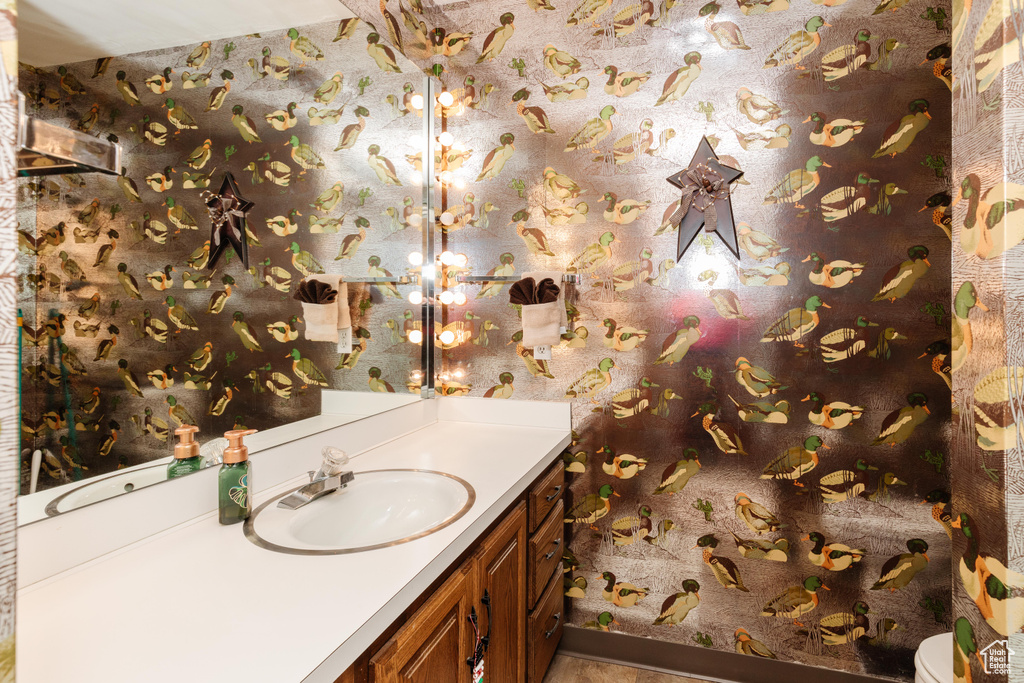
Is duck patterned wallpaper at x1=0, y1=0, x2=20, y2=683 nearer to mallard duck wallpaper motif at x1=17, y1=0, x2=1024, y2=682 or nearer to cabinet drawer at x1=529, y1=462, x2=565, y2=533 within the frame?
mallard duck wallpaper motif at x1=17, y1=0, x2=1024, y2=682

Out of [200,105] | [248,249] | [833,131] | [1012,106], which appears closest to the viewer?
[1012,106]

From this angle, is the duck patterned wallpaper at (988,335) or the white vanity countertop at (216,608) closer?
the white vanity countertop at (216,608)

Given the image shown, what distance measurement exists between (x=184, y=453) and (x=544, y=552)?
1120 millimetres

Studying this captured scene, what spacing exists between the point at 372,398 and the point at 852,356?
1654 mm

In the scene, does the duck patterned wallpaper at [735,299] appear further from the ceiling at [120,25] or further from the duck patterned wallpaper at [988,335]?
the ceiling at [120,25]

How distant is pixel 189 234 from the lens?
1.04 meters

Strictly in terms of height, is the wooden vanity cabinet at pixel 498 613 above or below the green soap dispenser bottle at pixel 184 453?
below

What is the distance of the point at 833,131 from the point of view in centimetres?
162

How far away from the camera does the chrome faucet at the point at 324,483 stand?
1136mm

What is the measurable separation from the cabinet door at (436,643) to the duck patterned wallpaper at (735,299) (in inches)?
36.9

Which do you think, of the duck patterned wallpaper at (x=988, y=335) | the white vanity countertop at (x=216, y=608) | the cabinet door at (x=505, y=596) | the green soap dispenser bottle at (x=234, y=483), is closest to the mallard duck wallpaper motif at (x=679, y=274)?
the duck patterned wallpaper at (x=988, y=335)

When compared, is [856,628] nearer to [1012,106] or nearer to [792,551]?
[792,551]

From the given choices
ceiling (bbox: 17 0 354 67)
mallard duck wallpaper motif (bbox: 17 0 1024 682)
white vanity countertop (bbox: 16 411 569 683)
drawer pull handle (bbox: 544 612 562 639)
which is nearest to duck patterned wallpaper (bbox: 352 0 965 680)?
mallard duck wallpaper motif (bbox: 17 0 1024 682)

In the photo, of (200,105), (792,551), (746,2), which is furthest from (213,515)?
(746,2)
